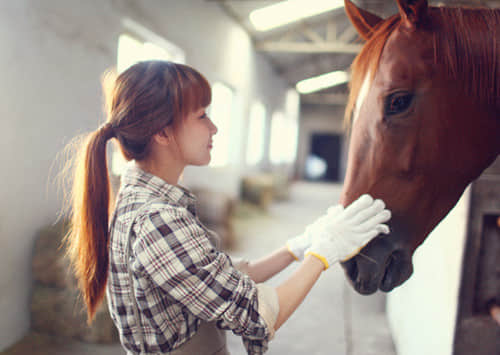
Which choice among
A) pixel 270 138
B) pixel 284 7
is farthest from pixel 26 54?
pixel 270 138

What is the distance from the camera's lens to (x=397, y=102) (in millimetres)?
699

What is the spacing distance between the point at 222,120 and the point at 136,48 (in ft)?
8.11

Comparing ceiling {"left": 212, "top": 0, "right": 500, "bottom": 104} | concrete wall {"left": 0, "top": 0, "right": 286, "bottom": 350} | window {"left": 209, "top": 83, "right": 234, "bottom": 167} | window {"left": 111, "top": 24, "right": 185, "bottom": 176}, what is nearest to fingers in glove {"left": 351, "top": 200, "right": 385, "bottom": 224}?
concrete wall {"left": 0, "top": 0, "right": 286, "bottom": 350}

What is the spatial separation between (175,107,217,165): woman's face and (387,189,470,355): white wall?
2.16 ft

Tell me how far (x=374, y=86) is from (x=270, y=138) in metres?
8.00

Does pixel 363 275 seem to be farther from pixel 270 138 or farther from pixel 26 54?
pixel 270 138

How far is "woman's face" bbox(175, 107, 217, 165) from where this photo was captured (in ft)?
2.50

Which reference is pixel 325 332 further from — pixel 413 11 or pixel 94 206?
pixel 413 11

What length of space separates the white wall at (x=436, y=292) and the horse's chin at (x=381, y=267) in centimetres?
27

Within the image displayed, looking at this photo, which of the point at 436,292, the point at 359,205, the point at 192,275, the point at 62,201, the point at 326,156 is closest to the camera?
the point at 192,275

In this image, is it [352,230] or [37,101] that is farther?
[37,101]

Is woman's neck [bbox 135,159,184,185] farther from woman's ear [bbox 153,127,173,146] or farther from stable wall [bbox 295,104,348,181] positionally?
stable wall [bbox 295,104,348,181]

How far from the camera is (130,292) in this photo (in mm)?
687

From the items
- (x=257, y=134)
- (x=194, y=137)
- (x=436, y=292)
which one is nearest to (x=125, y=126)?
(x=194, y=137)
